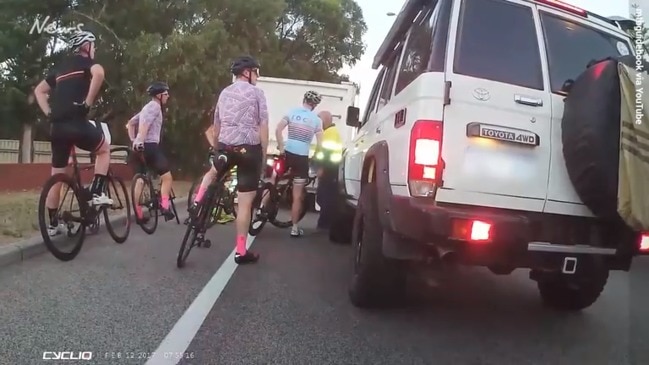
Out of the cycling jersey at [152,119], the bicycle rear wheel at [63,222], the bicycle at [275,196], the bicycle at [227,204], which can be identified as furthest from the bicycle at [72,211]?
the bicycle at [275,196]

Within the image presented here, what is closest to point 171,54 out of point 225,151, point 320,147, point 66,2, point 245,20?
point 66,2

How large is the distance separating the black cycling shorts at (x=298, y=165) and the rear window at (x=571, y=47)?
4863 mm

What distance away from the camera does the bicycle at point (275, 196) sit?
8.67 meters

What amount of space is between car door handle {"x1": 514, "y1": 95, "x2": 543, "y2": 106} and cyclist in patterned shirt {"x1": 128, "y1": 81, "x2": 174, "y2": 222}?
5239 mm

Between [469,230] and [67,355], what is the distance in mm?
2210

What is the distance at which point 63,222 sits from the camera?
620 centimetres

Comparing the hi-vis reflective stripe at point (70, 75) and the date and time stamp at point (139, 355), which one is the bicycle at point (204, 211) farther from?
the date and time stamp at point (139, 355)

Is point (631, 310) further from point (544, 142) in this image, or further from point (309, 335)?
point (309, 335)

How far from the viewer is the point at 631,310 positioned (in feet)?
18.7

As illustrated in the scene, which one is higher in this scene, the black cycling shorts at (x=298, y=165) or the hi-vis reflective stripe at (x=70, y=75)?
the hi-vis reflective stripe at (x=70, y=75)

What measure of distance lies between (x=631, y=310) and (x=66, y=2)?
16.4 meters

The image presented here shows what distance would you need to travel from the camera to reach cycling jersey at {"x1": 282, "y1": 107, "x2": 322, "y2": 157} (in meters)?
8.93

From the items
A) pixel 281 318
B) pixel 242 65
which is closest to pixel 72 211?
pixel 242 65

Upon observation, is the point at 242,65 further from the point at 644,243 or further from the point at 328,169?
the point at 644,243
